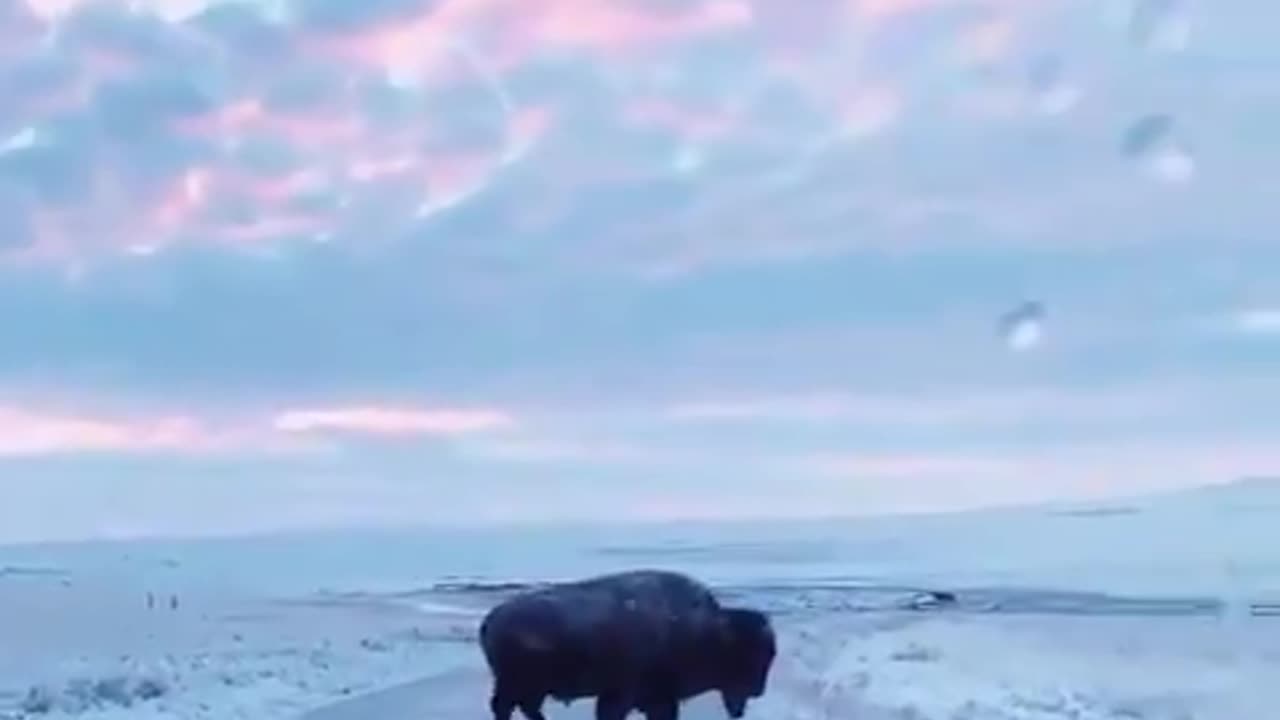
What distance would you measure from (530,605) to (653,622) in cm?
115

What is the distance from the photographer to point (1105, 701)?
32344mm

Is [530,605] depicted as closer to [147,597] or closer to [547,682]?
[547,682]

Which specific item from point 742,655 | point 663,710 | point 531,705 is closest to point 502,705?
point 531,705

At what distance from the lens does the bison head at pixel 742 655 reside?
25.2 metres

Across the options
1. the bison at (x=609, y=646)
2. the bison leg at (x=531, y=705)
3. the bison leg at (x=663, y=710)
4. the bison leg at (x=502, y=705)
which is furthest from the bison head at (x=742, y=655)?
the bison leg at (x=502, y=705)

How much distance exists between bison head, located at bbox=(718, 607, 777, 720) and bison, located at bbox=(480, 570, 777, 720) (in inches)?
2.2

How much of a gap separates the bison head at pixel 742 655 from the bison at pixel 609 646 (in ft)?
0.18

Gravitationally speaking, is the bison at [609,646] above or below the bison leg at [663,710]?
above

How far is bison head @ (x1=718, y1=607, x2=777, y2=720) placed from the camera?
25.2 metres

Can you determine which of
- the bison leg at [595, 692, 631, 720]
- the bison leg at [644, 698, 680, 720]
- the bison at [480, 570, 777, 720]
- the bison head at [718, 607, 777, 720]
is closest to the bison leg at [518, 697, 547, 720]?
the bison at [480, 570, 777, 720]

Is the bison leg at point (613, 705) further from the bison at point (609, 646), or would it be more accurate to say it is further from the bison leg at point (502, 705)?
the bison leg at point (502, 705)

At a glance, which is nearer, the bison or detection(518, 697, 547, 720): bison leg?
the bison

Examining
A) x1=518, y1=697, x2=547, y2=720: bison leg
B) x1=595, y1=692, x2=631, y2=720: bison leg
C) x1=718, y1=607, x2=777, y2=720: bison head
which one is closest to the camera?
x1=595, y1=692, x2=631, y2=720: bison leg

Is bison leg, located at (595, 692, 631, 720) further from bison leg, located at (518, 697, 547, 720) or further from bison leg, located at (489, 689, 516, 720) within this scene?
bison leg, located at (489, 689, 516, 720)
